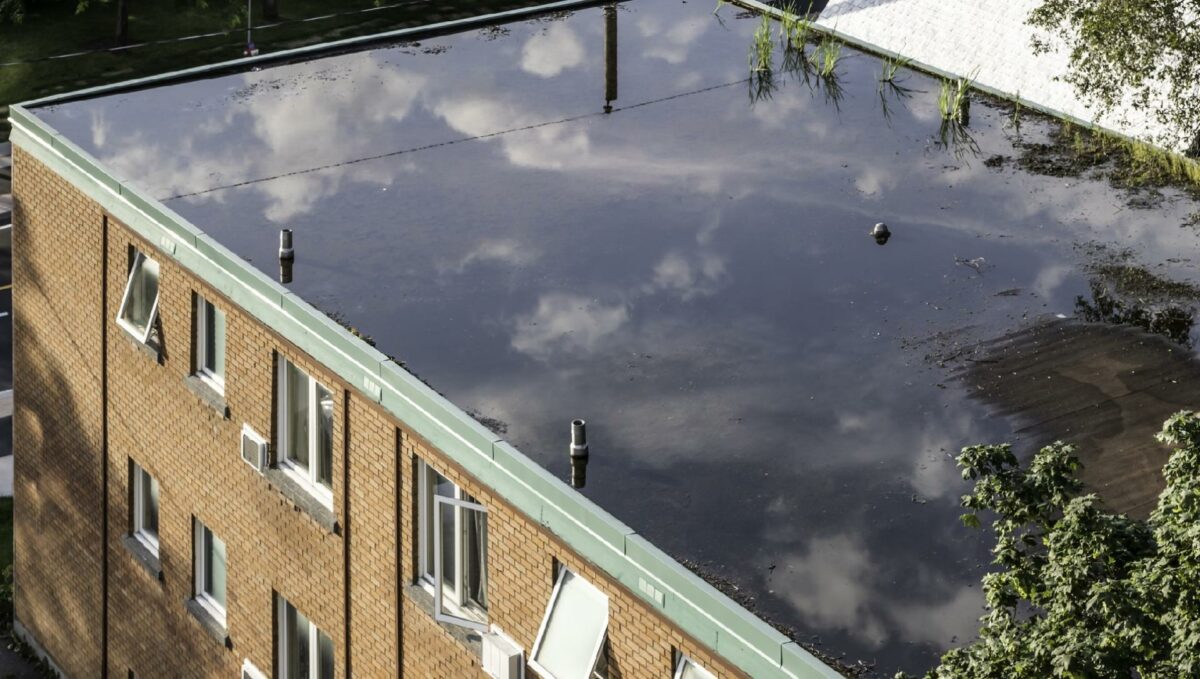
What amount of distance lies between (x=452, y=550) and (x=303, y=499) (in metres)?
3.09

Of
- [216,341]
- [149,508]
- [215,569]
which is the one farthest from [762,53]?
[215,569]

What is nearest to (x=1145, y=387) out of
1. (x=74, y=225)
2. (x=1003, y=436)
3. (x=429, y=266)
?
(x=1003, y=436)

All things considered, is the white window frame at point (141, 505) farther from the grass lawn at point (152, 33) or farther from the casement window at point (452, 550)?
the grass lawn at point (152, 33)

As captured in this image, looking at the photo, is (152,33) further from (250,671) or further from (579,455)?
(579,455)

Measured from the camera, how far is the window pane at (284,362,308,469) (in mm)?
23203

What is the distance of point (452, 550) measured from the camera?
68.4 feet

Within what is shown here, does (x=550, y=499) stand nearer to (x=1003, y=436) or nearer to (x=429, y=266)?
(x=1003, y=436)

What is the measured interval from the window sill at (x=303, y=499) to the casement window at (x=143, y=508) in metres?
5.02

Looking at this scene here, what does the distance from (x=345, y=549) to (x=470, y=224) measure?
18.6 ft

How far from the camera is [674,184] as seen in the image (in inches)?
1072

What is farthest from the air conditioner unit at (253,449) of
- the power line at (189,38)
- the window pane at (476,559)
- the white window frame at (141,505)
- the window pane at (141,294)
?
the power line at (189,38)

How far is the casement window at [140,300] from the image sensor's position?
26281mm

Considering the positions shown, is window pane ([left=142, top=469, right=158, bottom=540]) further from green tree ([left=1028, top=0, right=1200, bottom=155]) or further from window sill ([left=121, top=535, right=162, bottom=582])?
green tree ([left=1028, top=0, right=1200, bottom=155])

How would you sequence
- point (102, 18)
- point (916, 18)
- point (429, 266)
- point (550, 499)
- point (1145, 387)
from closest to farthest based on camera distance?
1. point (550, 499)
2. point (1145, 387)
3. point (429, 266)
4. point (916, 18)
5. point (102, 18)
